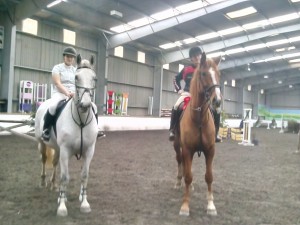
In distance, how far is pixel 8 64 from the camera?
15.5 metres

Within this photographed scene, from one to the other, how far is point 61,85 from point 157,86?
2152 centimetres

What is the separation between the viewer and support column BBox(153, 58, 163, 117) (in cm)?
2555

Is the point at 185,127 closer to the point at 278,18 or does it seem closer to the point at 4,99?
the point at 4,99

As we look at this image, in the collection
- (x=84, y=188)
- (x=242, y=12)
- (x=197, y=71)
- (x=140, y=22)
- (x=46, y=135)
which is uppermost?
(x=242, y=12)

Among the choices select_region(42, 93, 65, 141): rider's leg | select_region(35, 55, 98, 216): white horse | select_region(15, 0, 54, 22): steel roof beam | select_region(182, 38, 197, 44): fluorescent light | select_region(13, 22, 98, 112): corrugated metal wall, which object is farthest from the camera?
select_region(182, 38, 197, 44): fluorescent light

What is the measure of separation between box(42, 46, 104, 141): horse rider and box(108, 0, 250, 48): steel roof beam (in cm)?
1444

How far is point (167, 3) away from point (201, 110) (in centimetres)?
1453

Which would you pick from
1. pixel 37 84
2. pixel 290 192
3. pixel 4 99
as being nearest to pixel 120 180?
pixel 290 192

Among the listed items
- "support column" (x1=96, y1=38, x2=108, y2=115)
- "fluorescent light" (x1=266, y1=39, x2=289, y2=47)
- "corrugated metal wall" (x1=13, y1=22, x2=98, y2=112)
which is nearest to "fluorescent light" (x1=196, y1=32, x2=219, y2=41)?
"fluorescent light" (x1=266, y1=39, x2=289, y2=47)

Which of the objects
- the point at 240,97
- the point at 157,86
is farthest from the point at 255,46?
the point at 240,97

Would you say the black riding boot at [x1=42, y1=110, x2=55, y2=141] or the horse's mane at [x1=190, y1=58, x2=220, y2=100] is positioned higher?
the horse's mane at [x1=190, y1=58, x2=220, y2=100]

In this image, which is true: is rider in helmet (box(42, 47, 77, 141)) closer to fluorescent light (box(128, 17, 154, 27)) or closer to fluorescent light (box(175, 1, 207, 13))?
fluorescent light (box(175, 1, 207, 13))

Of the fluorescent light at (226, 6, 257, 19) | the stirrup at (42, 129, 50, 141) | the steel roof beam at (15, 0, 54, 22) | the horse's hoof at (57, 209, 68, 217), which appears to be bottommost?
the horse's hoof at (57, 209, 68, 217)

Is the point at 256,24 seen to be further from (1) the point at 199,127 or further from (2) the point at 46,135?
(2) the point at 46,135
